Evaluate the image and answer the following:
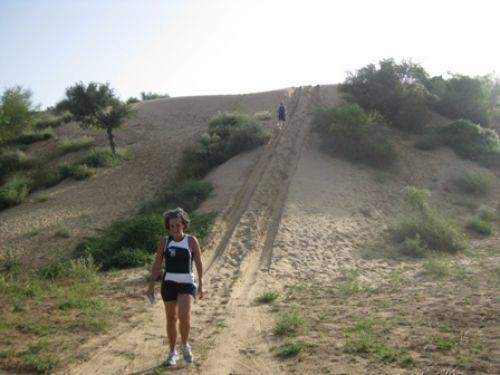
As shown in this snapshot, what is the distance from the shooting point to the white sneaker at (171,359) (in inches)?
→ 207

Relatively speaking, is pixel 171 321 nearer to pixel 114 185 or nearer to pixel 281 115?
pixel 114 185

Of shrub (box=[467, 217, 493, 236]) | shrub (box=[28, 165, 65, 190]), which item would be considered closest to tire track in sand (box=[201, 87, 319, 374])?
shrub (box=[467, 217, 493, 236])

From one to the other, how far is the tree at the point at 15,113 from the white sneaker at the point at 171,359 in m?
26.9

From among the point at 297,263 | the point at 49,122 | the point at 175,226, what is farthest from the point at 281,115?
the point at 175,226

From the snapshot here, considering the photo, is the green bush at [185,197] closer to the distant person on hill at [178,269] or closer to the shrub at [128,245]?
the shrub at [128,245]

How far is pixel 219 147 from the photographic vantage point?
848 inches

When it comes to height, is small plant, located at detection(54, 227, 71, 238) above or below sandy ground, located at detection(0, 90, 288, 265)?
below

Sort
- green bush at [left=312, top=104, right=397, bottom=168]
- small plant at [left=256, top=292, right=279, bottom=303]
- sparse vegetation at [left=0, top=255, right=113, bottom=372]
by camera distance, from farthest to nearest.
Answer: green bush at [left=312, top=104, right=397, bottom=168]
small plant at [left=256, top=292, right=279, bottom=303]
sparse vegetation at [left=0, top=255, right=113, bottom=372]

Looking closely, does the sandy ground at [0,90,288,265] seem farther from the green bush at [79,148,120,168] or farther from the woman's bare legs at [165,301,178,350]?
the woman's bare legs at [165,301,178,350]

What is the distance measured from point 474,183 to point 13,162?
21779 mm

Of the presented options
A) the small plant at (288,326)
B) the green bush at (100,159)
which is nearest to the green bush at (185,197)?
the green bush at (100,159)

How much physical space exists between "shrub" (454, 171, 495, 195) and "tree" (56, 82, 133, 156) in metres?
16.1

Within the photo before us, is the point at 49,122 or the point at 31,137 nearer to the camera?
the point at 31,137

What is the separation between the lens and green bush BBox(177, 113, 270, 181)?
2059 centimetres
